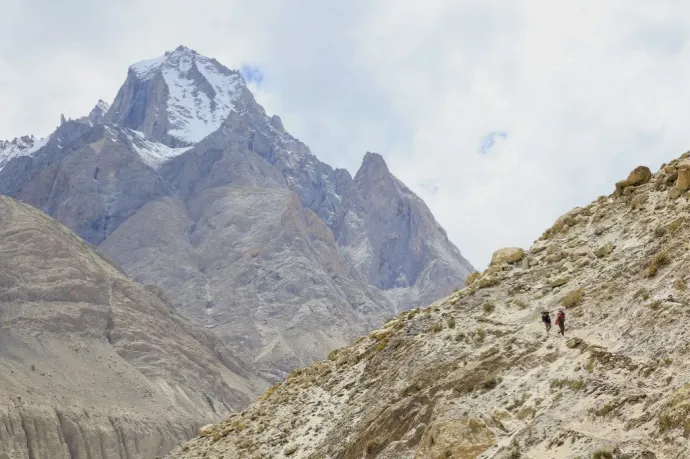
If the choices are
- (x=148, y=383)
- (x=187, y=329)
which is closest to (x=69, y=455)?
(x=148, y=383)

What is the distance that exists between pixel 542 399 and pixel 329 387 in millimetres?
9521

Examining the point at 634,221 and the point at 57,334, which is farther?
the point at 57,334

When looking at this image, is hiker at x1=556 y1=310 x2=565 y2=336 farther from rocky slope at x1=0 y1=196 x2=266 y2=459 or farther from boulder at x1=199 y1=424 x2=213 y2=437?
rocky slope at x1=0 y1=196 x2=266 y2=459

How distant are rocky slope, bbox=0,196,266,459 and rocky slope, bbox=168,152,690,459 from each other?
109 m

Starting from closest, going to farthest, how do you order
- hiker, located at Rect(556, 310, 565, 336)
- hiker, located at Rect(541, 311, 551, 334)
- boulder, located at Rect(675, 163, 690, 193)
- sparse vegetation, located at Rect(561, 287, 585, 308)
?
1. hiker, located at Rect(556, 310, 565, 336)
2. hiker, located at Rect(541, 311, 551, 334)
3. sparse vegetation, located at Rect(561, 287, 585, 308)
4. boulder, located at Rect(675, 163, 690, 193)

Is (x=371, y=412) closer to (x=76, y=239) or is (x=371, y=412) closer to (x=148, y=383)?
(x=148, y=383)

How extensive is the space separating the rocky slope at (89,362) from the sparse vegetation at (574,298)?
116235 mm

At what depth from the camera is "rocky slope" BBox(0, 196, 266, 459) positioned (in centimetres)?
13325

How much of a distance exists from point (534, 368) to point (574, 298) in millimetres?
2532

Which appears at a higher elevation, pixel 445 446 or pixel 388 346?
pixel 388 346

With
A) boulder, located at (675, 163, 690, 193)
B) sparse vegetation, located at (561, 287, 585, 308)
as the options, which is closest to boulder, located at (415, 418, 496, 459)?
sparse vegetation, located at (561, 287, 585, 308)

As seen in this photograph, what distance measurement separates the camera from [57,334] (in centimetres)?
15812

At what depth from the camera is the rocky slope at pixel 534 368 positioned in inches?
551

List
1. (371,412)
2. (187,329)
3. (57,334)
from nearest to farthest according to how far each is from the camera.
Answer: (371,412) < (57,334) < (187,329)
